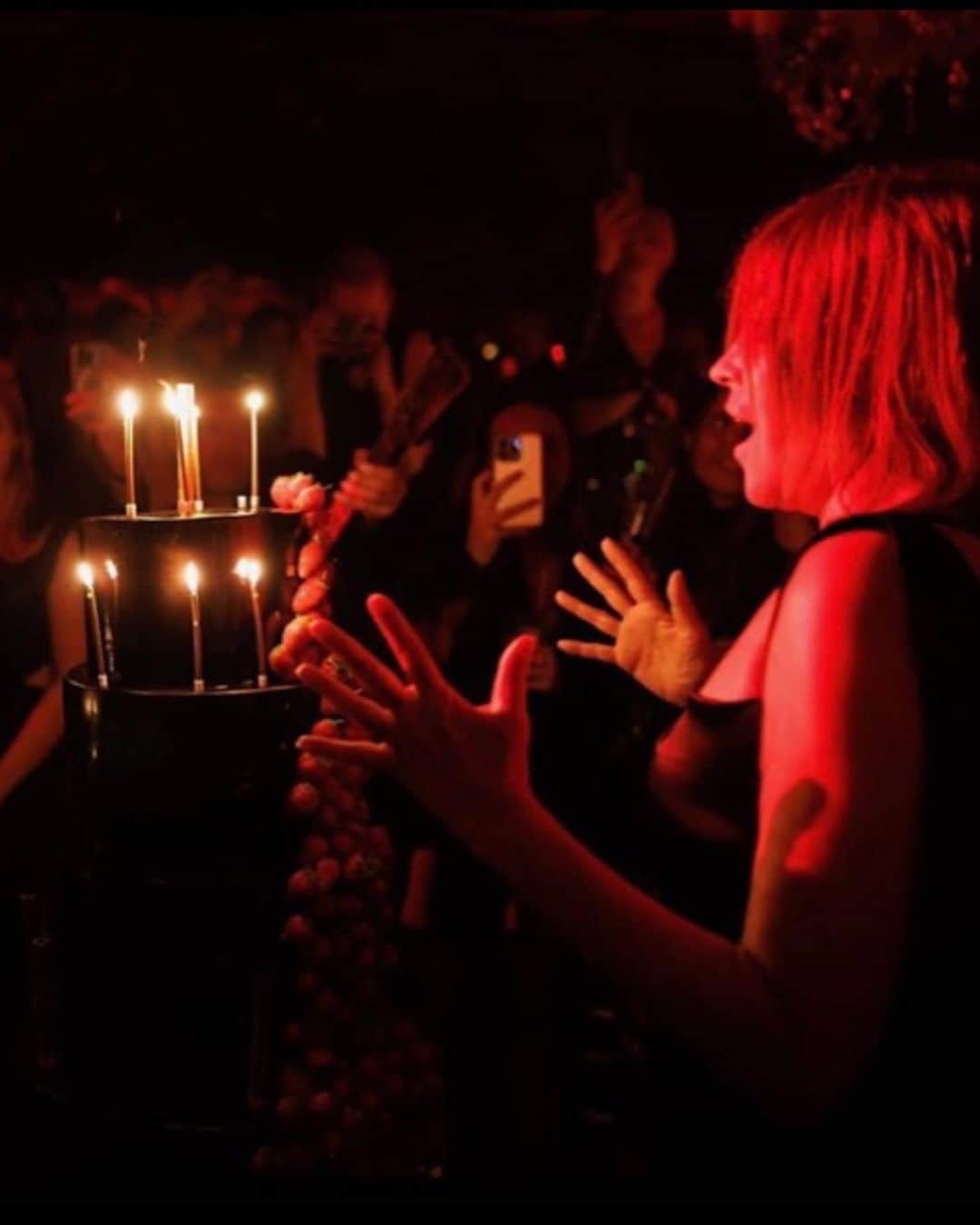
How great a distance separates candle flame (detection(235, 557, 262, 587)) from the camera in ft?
4.65

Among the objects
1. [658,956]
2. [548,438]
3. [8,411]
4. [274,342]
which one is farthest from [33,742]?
[658,956]

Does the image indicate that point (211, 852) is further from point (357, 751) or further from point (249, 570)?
point (357, 751)

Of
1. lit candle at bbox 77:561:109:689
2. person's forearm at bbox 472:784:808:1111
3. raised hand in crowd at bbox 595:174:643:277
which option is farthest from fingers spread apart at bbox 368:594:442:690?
raised hand in crowd at bbox 595:174:643:277

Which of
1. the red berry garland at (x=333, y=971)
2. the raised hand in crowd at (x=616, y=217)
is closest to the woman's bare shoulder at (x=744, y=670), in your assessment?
the red berry garland at (x=333, y=971)

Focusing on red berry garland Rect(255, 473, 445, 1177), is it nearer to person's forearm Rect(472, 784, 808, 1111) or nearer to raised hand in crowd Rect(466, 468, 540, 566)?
person's forearm Rect(472, 784, 808, 1111)

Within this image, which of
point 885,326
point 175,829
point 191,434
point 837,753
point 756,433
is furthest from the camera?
point 191,434

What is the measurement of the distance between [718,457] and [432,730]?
1964 millimetres

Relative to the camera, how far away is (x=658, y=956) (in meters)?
0.92

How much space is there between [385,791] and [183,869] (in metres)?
1.36

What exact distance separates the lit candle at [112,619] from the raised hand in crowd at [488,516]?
1418 millimetres

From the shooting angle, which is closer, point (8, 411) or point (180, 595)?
point (180, 595)

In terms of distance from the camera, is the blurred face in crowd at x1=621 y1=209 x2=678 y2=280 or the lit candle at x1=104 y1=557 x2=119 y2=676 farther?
the blurred face in crowd at x1=621 y1=209 x2=678 y2=280

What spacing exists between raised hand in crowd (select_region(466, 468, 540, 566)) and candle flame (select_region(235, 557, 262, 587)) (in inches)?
54.8

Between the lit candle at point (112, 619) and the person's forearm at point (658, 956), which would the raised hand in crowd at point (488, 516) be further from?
the person's forearm at point (658, 956)
